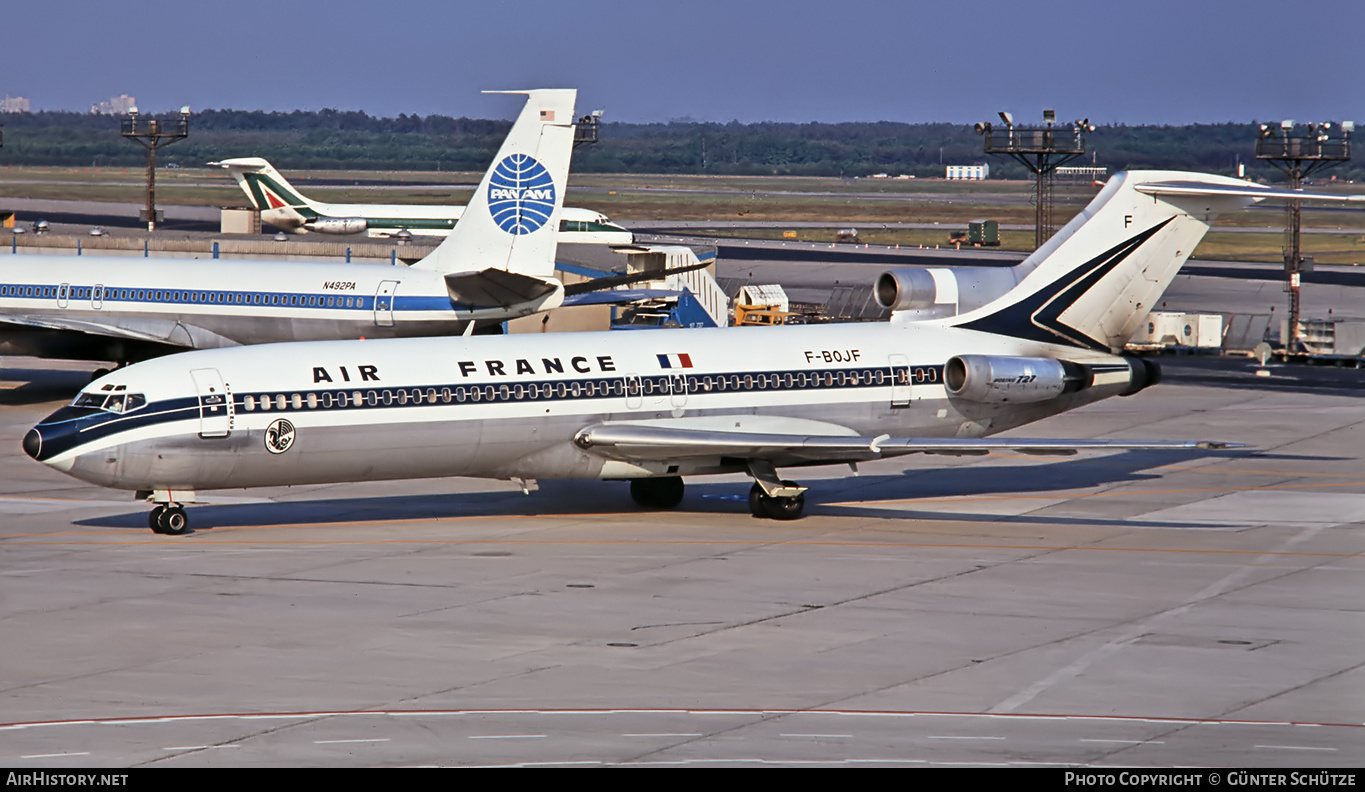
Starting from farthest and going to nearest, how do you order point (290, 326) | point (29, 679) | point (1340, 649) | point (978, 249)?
point (978, 249) < point (290, 326) < point (1340, 649) < point (29, 679)

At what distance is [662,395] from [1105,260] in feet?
32.5

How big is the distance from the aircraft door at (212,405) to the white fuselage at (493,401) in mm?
23

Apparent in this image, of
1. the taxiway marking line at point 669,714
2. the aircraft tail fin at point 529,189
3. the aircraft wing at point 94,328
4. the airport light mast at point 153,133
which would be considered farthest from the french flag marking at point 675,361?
the airport light mast at point 153,133

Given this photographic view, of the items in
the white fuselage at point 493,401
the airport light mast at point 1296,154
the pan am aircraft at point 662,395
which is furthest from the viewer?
the airport light mast at point 1296,154

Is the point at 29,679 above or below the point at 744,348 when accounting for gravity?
below

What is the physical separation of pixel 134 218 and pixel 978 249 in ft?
224

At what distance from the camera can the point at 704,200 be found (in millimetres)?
192625

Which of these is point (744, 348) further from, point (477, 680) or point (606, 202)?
point (606, 202)

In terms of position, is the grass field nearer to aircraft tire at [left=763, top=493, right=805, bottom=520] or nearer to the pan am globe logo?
the pan am globe logo

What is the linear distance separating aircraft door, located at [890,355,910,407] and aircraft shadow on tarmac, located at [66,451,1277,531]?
217cm

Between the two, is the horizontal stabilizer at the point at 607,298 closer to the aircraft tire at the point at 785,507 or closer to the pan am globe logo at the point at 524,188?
the pan am globe logo at the point at 524,188

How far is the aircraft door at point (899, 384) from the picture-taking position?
32906 mm
